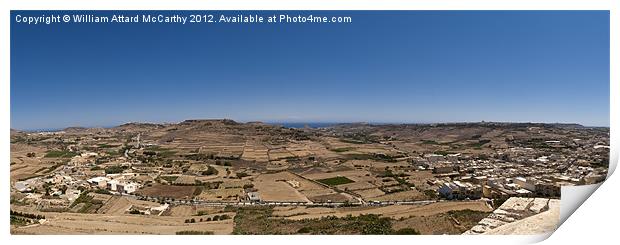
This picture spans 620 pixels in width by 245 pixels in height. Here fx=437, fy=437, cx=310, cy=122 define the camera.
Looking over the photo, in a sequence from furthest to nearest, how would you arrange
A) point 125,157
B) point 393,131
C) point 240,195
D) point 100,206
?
point 393,131, point 125,157, point 240,195, point 100,206

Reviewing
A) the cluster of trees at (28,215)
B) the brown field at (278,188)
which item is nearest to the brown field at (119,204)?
the cluster of trees at (28,215)

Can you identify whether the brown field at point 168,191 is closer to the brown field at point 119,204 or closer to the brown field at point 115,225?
the brown field at point 119,204

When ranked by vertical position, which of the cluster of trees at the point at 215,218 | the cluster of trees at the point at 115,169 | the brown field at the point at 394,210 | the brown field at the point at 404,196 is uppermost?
the cluster of trees at the point at 115,169

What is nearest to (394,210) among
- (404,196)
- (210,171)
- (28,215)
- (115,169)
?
(404,196)

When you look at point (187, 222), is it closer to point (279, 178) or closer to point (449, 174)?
point (279, 178)

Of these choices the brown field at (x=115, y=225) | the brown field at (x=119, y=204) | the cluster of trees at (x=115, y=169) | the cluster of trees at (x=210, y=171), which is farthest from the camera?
the cluster of trees at (x=210, y=171)

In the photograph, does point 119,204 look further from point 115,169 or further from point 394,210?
point 394,210

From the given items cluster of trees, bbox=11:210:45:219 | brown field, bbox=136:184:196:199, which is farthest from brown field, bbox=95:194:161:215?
cluster of trees, bbox=11:210:45:219
